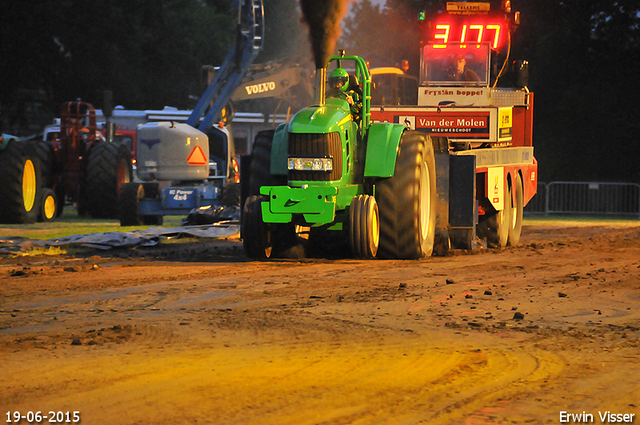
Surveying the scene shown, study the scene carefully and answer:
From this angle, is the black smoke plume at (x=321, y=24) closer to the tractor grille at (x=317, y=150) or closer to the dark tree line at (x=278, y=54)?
the tractor grille at (x=317, y=150)

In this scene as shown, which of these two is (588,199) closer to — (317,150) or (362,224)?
(362,224)

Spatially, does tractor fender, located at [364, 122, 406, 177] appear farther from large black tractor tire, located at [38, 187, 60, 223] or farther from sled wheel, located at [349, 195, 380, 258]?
large black tractor tire, located at [38, 187, 60, 223]

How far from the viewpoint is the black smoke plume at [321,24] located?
40.0 feet

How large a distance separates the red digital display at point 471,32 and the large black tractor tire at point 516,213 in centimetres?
284

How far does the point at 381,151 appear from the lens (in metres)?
12.3

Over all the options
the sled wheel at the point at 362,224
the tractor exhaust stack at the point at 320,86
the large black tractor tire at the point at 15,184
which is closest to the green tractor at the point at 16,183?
the large black tractor tire at the point at 15,184

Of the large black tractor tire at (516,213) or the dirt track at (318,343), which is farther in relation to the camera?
the large black tractor tire at (516,213)

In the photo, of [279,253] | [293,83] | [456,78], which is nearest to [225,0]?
[293,83]

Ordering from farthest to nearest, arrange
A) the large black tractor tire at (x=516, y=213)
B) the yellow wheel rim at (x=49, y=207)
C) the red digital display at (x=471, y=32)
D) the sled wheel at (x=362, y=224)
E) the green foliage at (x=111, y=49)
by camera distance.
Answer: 1. the green foliage at (x=111, y=49)
2. the yellow wheel rim at (x=49, y=207)
3. the red digital display at (x=471, y=32)
4. the large black tractor tire at (x=516, y=213)
5. the sled wheel at (x=362, y=224)

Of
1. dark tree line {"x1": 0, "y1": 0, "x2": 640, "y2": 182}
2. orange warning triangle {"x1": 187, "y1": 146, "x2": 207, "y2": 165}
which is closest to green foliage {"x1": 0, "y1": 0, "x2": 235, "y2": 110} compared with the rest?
dark tree line {"x1": 0, "y1": 0, "x2": 640, "y2": 182}

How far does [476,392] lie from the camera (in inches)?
217

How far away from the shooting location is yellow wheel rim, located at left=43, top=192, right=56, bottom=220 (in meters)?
22.5

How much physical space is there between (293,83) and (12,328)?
61.7 ft

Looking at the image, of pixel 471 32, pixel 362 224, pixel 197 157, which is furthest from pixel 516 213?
pixel 197 157
